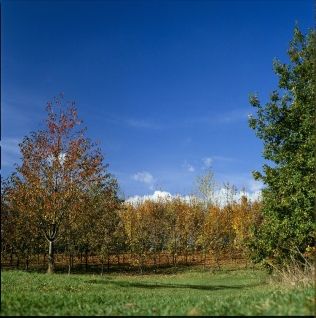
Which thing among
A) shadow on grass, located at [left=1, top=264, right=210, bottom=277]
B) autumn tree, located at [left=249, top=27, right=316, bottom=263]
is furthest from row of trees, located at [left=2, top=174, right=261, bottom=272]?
autumn tree, located at [left=249, top=27, right=316, bottom=263]

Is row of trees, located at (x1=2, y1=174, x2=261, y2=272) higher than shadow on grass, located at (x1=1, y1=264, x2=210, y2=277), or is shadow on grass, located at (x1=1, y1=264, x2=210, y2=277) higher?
row of trees, located at (x1=2, y1=174, x2=261, y2=272)

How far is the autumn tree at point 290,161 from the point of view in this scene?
27234 mm

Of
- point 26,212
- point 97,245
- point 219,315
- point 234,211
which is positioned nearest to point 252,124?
point 26,212

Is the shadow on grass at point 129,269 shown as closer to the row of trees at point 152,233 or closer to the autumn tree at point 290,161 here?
the row of trees at point 152,233

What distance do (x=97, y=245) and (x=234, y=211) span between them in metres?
28.8

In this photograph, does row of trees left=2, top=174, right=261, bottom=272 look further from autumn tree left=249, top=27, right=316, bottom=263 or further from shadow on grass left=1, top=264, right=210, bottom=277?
autumn tree left=249, top=27, right=316, bottom=263

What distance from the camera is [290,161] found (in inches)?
1150

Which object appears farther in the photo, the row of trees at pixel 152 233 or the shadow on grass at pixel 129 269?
the shadow on grass at pixel 129 269

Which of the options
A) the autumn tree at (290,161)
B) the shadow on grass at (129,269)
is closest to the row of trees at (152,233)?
the shadow on grass at (129,269)

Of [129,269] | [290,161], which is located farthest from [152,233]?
[290,161]

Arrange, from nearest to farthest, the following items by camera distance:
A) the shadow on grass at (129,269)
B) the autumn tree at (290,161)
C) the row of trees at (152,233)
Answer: the autumn tree at (290,161) < the row of trees at (152,233) < the shadow on grass at (129,269)

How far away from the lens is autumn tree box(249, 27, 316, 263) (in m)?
27.2

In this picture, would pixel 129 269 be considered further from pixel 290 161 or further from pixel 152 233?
pixel 290 161

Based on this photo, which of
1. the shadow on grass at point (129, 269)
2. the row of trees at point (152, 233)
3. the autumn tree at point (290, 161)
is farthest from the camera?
the shadow on grass at point (129, 269)
